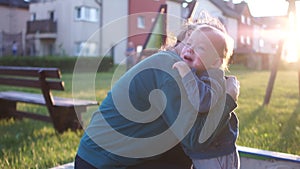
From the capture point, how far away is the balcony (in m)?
29.3

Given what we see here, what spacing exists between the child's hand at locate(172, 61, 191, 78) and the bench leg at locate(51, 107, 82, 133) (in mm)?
3236

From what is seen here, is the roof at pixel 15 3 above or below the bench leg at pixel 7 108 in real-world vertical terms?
above

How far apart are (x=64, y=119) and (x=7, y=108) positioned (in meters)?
1.35

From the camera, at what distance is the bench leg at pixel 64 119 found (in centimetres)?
457

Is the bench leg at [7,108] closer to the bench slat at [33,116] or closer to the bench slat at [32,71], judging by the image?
the bench slat at [33,116]

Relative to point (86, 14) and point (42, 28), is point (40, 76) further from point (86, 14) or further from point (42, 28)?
point (42, 28)

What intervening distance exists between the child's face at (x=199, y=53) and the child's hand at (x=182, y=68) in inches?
2.9

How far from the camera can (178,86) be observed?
1.43 meters

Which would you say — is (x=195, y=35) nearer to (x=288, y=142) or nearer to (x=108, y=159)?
(x=108, y=159)

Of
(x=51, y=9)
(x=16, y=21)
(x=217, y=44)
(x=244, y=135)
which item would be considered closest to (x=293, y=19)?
(x=244, y=135)

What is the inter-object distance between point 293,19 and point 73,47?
947 inches

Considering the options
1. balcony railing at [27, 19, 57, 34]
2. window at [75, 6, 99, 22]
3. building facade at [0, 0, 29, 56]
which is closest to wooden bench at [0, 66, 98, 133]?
window at [75, 6, 99, 22]

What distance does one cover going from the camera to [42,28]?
29.6m

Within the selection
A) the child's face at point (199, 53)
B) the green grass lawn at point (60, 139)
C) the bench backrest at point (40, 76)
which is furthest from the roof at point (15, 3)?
the child's face at point (199, 53)
